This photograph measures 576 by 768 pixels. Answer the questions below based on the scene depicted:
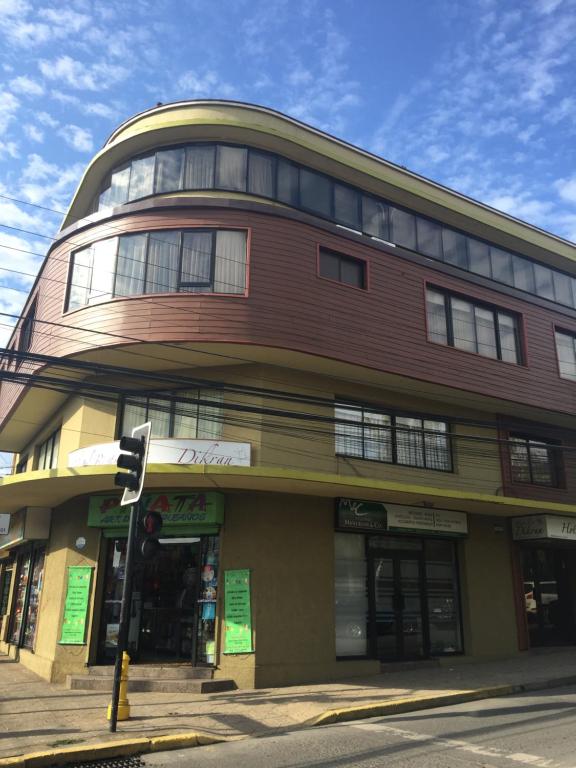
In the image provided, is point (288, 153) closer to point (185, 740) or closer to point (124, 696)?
point (124, 696)

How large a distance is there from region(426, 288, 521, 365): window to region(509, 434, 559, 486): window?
240cm

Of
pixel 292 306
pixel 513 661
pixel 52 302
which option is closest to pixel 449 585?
pixel 513 661

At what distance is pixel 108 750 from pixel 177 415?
744cm

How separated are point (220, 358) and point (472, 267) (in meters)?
9.20

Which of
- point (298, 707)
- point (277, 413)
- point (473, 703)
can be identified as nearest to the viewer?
point (298, 707)

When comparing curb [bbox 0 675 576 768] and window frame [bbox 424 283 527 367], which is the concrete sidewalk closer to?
curb [bbox 0 675 576 768]

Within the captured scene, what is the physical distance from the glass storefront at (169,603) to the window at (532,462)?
9397 mm

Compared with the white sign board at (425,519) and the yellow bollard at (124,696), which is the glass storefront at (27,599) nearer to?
the yellow bollard at (124,696)

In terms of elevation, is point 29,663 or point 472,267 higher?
point 472,267

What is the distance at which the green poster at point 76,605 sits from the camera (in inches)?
513

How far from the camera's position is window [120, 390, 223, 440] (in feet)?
45.1

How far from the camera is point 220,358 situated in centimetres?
1362

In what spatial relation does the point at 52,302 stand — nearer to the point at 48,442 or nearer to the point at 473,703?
the point at 48,442

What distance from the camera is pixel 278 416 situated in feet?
44.8
